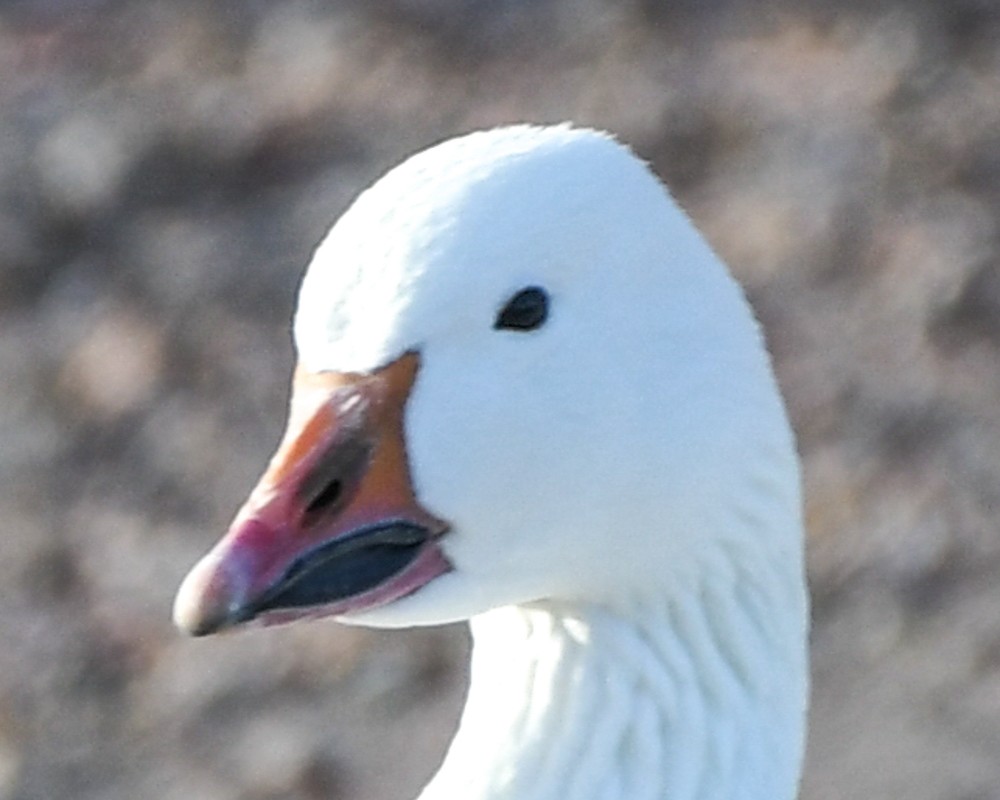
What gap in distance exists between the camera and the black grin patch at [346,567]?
173 cm

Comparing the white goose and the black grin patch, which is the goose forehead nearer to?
the white goose

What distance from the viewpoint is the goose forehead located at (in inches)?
68.3

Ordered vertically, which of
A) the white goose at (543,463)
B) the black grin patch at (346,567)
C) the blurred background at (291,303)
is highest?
the blurred background at (291,303)

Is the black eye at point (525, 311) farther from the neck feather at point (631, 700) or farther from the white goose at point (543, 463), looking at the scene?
the neck feather at point (631, 700)

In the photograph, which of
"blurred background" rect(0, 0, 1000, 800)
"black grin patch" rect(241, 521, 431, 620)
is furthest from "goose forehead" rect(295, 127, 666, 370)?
"blurred background" rect(0, 0, 1000, 800)

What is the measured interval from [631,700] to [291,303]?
3.00m

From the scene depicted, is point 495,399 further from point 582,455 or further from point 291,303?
point 291,303

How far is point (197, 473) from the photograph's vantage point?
4.61 m

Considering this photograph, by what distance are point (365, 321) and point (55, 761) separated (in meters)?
2.57

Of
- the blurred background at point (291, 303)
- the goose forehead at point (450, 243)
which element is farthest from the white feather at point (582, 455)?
the blurred background at point (291, 303)

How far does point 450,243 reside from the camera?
1.74 metres

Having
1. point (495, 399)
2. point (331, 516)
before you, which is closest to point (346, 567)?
point (331, 516)

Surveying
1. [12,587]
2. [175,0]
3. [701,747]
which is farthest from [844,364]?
[701,747]

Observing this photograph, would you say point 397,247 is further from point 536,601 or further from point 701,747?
point 701,747
